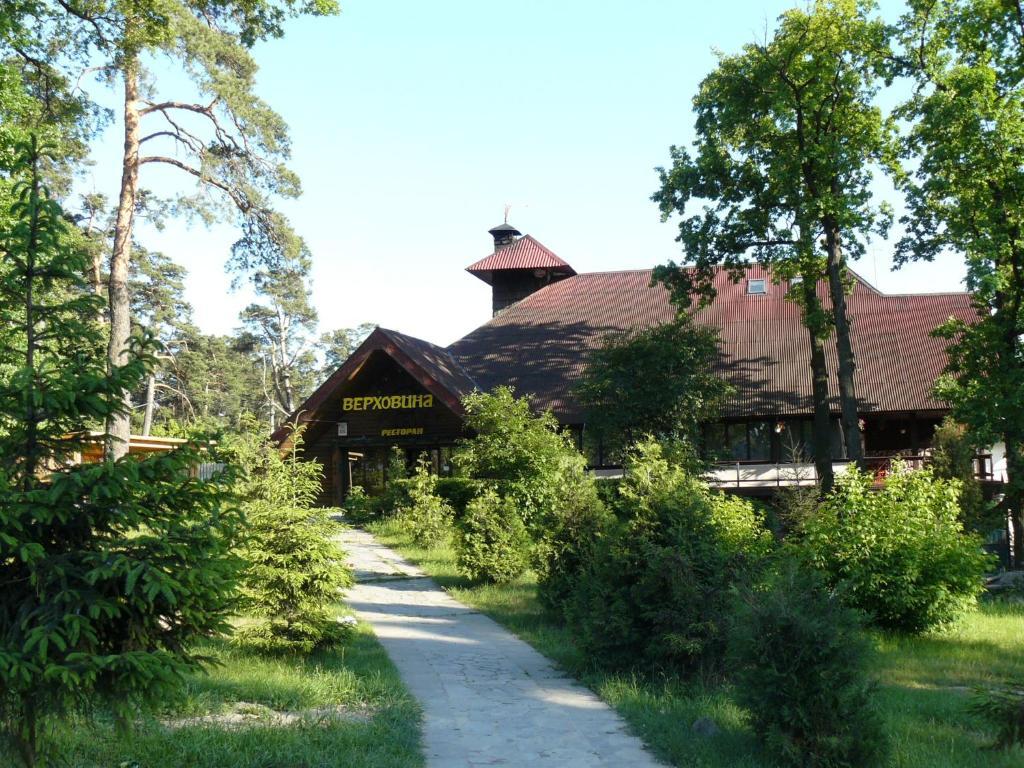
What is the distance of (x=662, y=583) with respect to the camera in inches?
344

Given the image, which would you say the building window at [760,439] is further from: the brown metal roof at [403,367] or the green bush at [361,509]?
the green bush at [361,509]

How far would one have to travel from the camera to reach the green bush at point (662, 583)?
8523 millimetres

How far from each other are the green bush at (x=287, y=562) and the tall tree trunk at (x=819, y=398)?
51.8 feet

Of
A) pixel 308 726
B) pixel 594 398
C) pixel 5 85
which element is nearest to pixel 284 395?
pixel 594 398

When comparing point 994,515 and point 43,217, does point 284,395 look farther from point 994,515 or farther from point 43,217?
point 43,217

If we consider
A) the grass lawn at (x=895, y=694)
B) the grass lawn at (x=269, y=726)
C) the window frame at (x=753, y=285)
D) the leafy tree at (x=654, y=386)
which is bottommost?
the grass lawn at (x=895, y=694)

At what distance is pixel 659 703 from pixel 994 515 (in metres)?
14.7

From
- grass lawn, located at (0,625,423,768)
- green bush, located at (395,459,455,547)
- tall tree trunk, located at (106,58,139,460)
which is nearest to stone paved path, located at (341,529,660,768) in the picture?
grass lawn, located at (0,625,423,768)

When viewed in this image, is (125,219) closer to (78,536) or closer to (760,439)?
(78,536)

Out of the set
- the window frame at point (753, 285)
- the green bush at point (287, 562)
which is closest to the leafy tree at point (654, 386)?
the window frame at point (753, 285)

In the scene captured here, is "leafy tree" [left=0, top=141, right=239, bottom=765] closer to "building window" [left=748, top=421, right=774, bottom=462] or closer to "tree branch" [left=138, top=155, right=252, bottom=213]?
"tree branch" [left=138, top=155, right=252, bottom=213]

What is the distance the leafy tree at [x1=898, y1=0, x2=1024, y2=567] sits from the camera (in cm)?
1852

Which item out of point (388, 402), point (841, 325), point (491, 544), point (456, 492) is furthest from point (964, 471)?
point (388, 402)

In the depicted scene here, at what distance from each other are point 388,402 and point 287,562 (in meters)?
21.3
